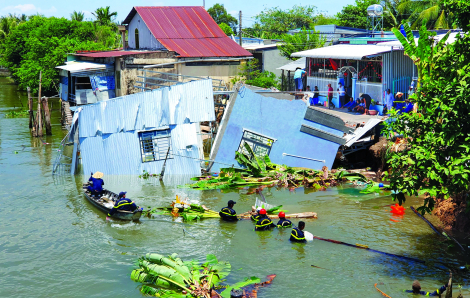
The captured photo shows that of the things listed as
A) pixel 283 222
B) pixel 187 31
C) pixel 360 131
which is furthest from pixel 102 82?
pixel 283 222

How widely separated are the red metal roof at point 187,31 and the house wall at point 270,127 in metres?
12.6

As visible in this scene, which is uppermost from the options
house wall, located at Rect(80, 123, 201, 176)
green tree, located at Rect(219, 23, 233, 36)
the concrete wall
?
green tree, located at Rect(219, 23, 233, 36)

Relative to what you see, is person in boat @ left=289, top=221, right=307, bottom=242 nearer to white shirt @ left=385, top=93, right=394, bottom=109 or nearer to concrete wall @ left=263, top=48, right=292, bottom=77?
white shirt @ left=385, top=93, right=394, bottom=109

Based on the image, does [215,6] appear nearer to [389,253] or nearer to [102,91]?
[102,91]

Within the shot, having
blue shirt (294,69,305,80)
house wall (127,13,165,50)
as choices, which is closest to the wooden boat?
blue shirt (294,69,305,80)

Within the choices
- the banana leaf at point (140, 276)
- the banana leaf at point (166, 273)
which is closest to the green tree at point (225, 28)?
the banana leaf at point (140, 276)

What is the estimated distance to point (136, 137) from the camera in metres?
23.2

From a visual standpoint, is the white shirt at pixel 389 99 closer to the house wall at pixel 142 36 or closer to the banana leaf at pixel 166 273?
the banana leaf at pixel 166 273

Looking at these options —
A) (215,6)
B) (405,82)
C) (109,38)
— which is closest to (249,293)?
(405,82)

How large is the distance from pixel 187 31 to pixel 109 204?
23651 millimetres

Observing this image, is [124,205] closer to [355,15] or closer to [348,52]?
[348,52]

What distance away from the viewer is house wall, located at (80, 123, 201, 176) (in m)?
23.2

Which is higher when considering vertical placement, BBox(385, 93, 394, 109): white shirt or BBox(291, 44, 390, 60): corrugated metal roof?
BBox(291, 44, 390, 60): corrugated metal roof

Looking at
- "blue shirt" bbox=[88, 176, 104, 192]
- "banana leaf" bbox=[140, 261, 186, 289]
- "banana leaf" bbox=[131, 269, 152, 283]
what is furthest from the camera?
"blue shirt" bbox=[88, 176, 104, 192]
